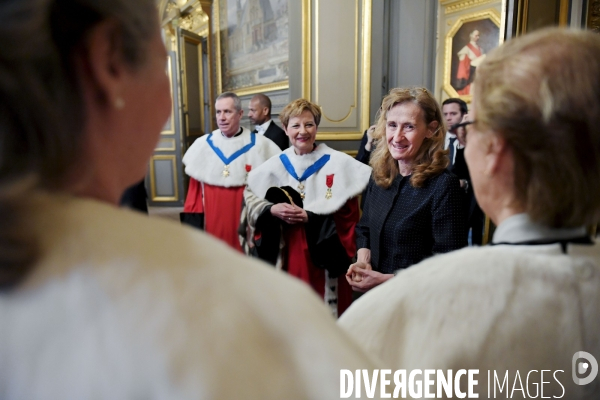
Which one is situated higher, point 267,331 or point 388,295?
point 267,331

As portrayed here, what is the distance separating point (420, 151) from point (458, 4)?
451cm

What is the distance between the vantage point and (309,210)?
2674mm

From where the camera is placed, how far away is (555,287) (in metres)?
0.75

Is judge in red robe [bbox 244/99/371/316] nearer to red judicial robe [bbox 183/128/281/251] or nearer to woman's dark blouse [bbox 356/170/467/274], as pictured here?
woman's dark blouse [bbox 356/170/467/274]

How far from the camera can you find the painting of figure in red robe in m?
5.42

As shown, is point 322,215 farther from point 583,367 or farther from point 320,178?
point 583,367

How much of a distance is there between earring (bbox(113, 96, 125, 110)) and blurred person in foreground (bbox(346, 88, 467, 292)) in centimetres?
155

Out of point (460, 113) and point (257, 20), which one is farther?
point (257, 20)

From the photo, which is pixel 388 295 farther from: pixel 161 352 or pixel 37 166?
pixel 37 166

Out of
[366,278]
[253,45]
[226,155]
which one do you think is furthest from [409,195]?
[253,45]

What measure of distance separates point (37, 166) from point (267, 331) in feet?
0.90

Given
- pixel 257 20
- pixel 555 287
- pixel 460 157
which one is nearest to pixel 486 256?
pixel 555 287

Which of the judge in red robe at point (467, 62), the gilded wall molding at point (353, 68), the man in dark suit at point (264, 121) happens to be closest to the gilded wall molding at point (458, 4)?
the judge in red robe at point (467, 62)

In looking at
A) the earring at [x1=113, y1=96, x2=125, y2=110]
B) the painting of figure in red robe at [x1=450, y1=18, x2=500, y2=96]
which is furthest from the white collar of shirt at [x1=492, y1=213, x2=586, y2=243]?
the painting of figure in red robe at [x1=450, y1=18, x2=500, y2=96]
